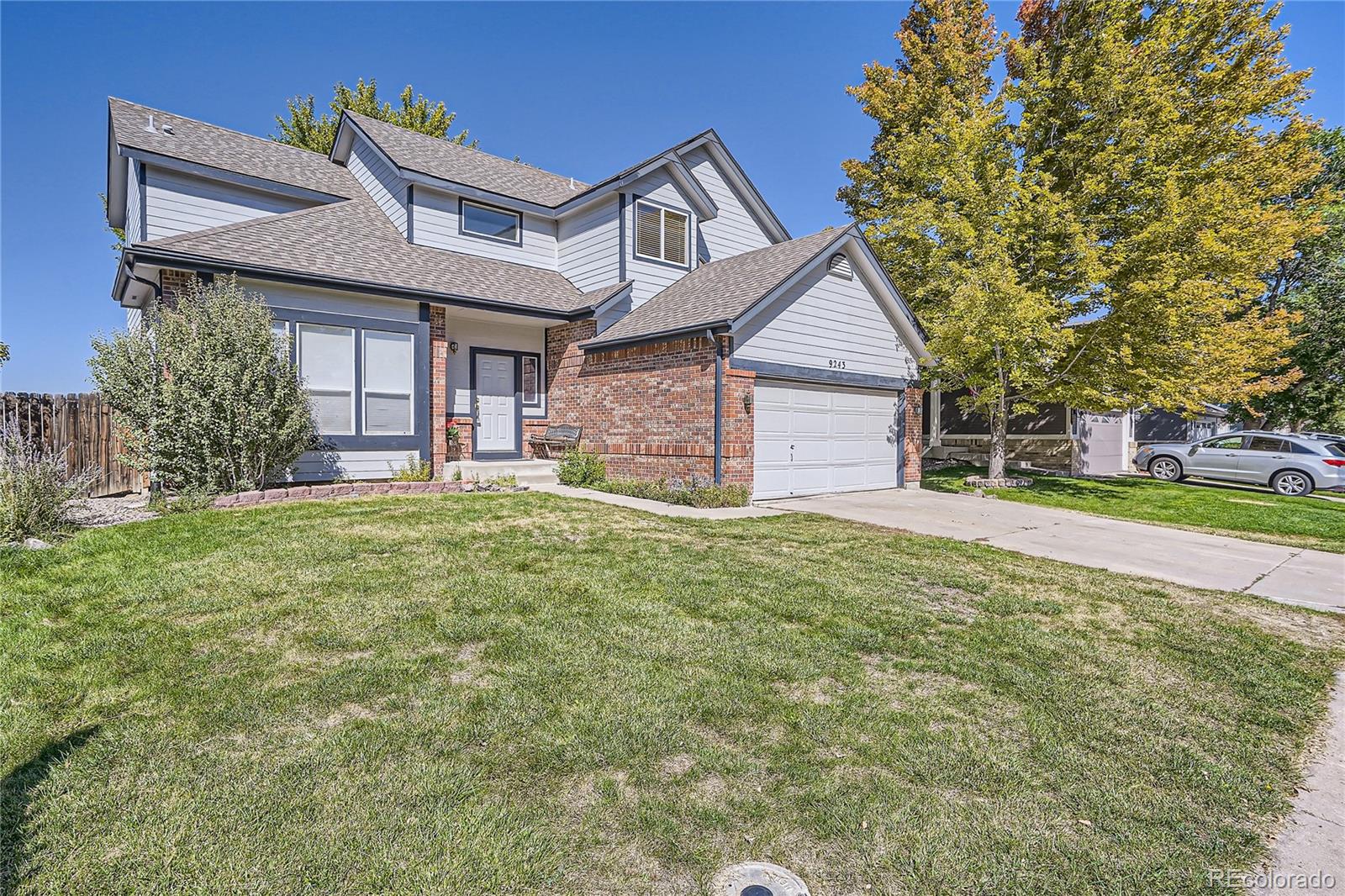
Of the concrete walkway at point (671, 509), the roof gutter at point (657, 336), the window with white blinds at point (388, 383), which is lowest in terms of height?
the concrete walkway at point (671, 509)

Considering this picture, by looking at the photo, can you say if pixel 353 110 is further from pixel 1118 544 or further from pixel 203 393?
pixel 1118 544

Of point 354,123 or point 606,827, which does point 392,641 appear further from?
point 354,123

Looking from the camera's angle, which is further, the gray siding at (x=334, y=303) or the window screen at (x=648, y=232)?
the window screen at (x=648, y=232)

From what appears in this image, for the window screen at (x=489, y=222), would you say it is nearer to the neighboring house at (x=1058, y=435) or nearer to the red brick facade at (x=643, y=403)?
the red brick facade at (x=643, y=403)

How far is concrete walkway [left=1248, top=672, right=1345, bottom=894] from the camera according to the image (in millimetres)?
2250

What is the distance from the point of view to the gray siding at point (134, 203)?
12086 mm

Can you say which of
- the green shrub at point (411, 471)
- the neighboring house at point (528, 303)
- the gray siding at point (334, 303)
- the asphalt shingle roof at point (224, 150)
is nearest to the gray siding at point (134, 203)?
the neighboring house at point (528, 303)

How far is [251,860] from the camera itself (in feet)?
7.20

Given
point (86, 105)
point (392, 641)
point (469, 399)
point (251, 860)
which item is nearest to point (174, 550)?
point (392, 641)

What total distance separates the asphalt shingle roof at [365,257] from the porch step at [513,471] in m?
3.30

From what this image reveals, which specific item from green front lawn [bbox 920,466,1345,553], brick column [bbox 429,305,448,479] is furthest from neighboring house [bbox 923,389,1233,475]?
brick column [bbox 429,305,448,479]

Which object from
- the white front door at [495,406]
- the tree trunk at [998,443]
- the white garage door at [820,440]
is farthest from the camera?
the tree trunk at [998,443]

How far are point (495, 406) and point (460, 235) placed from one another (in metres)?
4.20

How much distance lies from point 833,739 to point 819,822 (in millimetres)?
653
